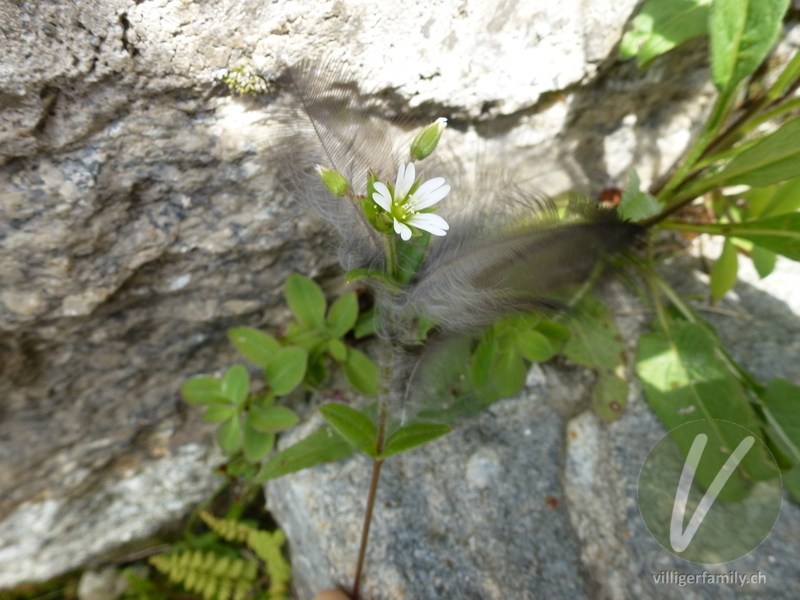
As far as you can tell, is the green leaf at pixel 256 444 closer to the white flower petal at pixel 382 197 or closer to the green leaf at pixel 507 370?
the green leaf at pixel 507 370

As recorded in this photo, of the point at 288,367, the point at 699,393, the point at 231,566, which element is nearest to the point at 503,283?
the point at 288,367

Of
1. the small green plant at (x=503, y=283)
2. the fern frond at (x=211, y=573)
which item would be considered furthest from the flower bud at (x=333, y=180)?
the fern frond at (x=211, y=573)

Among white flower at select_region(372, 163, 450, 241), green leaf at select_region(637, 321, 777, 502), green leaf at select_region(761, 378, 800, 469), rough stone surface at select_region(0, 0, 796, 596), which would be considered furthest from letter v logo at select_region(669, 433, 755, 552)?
white flower at select_region(372, 163, 450, 241)

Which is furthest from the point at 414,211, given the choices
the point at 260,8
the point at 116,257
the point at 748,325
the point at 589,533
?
the point at 748,325

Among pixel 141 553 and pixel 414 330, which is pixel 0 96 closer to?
pixel 414 330

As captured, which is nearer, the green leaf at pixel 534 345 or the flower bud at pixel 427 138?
the flower bud at pixel 427 138

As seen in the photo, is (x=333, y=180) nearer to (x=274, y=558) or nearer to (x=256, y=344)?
(x=256, y=344)

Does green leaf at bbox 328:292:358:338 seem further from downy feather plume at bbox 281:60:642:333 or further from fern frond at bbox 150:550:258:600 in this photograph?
fern frond at bbox 150:550:258:600
